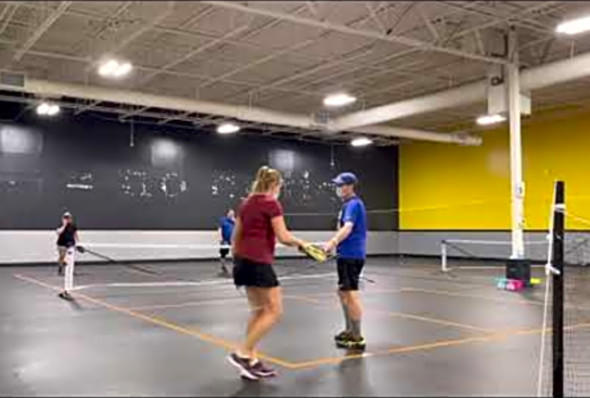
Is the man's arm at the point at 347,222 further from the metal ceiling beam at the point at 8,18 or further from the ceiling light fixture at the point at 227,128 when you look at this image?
the ceiling light fixture at the point at 227,128

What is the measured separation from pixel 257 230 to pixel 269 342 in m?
2.19

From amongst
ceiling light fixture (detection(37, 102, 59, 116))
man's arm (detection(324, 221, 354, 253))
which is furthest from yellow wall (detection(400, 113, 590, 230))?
man's arm (detection(324, 221, 354, 253))

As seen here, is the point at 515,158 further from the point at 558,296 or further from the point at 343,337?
the point at 558,296

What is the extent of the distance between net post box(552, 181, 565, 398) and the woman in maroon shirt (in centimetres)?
210

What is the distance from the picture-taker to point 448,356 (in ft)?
21.0

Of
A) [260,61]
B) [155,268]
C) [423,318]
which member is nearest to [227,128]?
[155,268]

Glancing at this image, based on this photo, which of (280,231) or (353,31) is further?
(353,31)

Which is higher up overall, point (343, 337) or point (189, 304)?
point (343, 337)

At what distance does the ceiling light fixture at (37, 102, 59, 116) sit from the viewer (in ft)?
61.4

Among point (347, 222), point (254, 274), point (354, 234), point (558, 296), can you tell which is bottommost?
point (558, 296)

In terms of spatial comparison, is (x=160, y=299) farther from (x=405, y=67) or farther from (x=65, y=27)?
(x=405, y=67)

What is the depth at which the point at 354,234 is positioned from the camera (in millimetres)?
6598

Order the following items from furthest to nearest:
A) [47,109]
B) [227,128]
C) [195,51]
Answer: [227,128], [47,109], [195,51]

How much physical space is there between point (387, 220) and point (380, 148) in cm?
315
